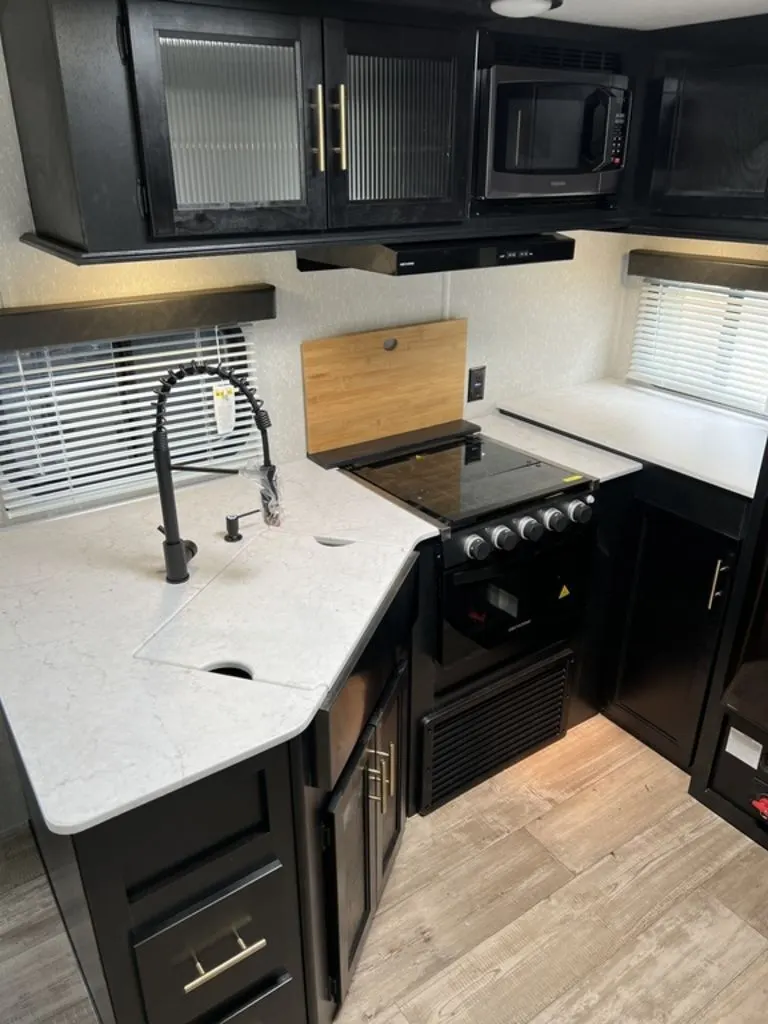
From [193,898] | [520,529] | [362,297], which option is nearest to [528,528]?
[520,529]

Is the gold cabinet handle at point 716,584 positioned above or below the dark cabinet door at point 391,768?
above

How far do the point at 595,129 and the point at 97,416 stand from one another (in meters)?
1.47

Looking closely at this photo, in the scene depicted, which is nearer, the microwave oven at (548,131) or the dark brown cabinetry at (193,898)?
the dark brown cabinetry at (193,898)

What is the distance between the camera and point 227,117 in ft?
4.83

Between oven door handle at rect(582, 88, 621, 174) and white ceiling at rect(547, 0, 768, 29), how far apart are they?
166 millimetres

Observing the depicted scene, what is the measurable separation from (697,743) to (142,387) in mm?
1951

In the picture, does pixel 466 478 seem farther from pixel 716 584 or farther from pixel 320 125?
pixel 320 125

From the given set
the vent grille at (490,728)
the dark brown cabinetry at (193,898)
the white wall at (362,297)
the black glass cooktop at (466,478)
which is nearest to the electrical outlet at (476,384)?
the white wall at (362,297)

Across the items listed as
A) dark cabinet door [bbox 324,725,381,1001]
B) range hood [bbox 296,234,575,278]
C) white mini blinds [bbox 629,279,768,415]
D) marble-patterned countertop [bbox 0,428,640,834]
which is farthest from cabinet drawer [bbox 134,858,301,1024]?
white mini blinds [bbox 629,279,768,415]

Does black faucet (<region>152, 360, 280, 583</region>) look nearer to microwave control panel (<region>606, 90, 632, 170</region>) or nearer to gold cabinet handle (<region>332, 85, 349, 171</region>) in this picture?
gold cabinet handle (<region>332, 85, 349, 171</region>)

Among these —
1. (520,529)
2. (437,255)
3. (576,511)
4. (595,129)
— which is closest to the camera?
(437,255)

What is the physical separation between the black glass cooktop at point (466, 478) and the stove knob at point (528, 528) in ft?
0.16

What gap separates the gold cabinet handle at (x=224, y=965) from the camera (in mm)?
1249

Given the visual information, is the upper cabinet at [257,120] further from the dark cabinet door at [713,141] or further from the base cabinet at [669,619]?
the base cabinet at [669,619]
